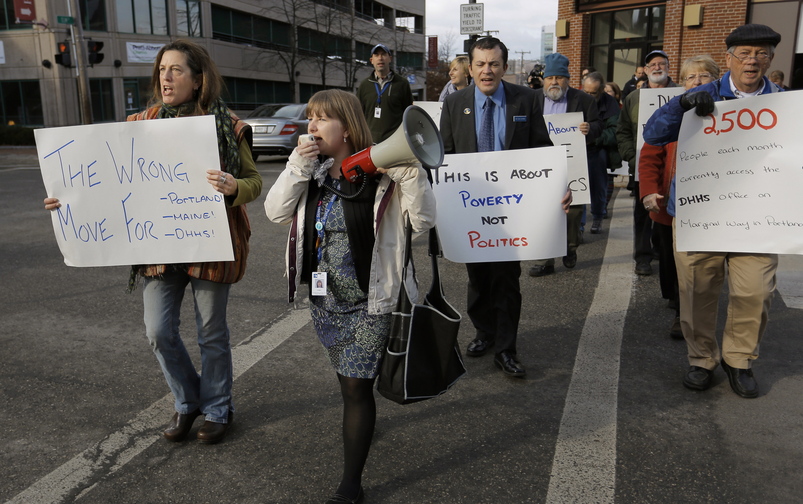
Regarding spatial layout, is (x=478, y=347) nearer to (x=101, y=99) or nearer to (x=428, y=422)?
(x=428, y=422)

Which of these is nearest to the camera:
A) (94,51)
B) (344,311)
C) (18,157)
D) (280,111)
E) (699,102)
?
(344,311)

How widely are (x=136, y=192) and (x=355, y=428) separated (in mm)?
1574

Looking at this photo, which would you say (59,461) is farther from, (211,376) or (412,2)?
(412,2)

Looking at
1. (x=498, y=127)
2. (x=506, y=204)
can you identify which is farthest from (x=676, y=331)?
(x=498, y=127)

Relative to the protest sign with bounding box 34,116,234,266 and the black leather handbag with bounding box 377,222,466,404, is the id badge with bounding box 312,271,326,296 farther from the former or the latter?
the protest sign with bounding box 34,116,234,266

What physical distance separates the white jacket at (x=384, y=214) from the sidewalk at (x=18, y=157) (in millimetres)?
18838

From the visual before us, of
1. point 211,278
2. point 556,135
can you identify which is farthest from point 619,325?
point 211,278

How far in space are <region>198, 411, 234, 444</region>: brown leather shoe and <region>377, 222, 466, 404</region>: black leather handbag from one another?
1087 millimetres

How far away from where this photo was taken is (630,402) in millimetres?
3906

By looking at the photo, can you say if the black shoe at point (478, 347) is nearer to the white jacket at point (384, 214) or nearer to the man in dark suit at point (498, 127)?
the man in dark suit at point (498, 127)

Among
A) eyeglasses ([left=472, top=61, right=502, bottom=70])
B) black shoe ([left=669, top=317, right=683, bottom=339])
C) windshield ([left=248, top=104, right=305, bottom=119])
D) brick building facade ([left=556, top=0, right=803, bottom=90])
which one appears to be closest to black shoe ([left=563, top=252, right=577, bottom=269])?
Result: black shoe ([left=669, top=317, right=683, bottom=339])

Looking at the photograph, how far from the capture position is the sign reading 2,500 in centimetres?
377

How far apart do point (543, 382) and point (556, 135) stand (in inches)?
151

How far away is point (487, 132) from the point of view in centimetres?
443
